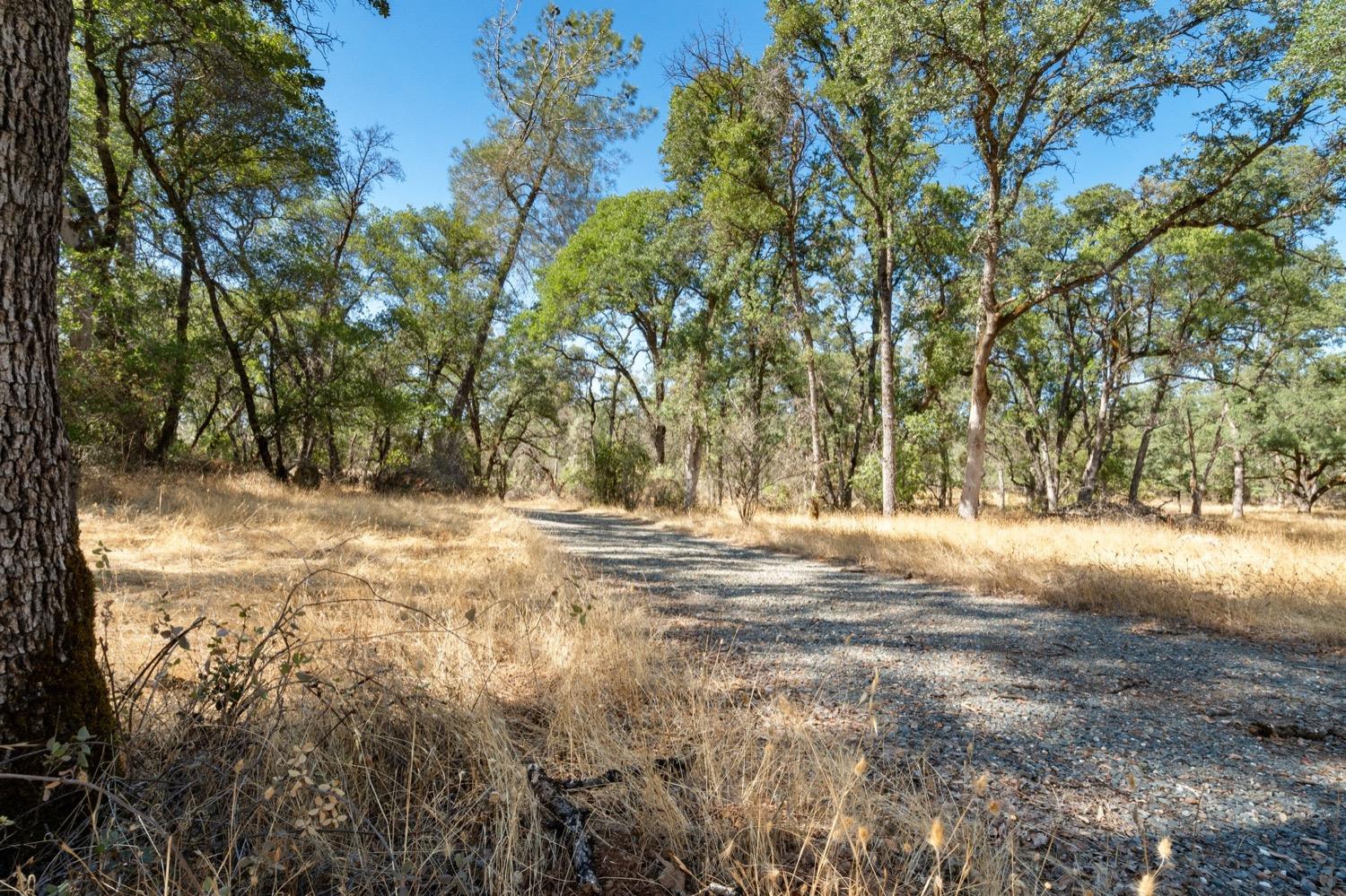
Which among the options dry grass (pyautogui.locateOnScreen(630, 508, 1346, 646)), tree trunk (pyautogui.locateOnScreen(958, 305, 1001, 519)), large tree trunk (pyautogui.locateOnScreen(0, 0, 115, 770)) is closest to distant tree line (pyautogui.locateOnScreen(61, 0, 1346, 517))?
tree trunk (pyautogui.locateOnScreen(958, 305, 1001, 519))

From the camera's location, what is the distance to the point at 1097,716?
2.46 metres

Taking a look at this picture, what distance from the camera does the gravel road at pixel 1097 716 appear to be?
60.7 inches

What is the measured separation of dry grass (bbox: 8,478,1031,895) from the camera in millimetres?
1312

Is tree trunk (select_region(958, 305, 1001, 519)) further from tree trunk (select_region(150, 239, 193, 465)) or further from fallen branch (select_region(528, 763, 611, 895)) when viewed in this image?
tree trunk (select_region(150, 239, 193, 465))

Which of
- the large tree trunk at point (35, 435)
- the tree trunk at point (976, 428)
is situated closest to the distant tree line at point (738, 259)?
the tree trunk at point (976, 428)

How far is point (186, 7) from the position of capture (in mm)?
6551

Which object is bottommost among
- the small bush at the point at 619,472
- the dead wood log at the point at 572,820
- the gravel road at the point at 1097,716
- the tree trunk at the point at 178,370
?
the gravel road at the point at 1097,716

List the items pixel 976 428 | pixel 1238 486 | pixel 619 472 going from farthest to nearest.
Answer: pixel 1238 486 < pixel 619 472 < pixel 976 428

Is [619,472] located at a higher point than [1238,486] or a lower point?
lower

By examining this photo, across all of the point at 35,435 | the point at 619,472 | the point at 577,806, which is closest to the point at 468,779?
the point at 577,806

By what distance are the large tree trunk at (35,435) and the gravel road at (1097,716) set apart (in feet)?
8.92

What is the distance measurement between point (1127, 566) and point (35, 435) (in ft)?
27.0

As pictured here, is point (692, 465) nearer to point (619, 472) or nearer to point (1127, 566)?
point (619, 472)

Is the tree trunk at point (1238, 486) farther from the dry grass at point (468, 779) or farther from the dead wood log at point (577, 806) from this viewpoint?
the dead wood log at point (577, 806)
